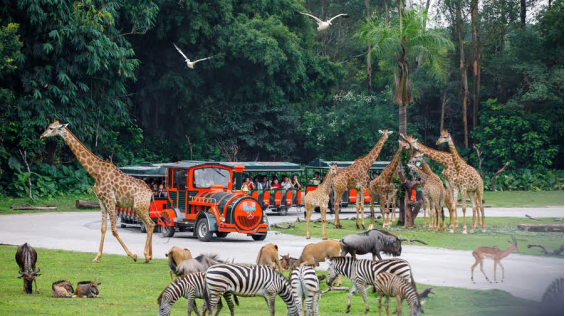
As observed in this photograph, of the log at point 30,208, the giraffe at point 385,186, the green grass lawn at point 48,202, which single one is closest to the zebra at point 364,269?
the giraffe at point 385,186

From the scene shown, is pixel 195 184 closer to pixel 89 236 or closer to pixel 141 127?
pixel 89 236

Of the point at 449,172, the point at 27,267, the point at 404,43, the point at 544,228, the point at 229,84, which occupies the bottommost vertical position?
the point at 27,267

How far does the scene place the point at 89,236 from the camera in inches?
750

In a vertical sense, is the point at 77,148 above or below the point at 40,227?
above

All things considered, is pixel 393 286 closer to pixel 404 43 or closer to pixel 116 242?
pixel 116 242

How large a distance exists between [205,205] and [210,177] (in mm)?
1308

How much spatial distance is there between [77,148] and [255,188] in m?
12.9

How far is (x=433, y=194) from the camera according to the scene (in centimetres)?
1928

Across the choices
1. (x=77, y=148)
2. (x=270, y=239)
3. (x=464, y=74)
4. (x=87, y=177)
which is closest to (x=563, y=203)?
(x=77, y=148)

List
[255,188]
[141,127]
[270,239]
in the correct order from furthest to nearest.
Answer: [141,127], [255,188], [270,239]

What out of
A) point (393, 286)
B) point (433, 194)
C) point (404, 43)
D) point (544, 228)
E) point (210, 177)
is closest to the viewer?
point (544, 228)

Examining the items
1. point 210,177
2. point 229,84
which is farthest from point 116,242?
point 229,84

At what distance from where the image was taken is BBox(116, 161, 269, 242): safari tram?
1745 centimetres

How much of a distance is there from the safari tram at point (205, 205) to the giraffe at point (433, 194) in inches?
203
